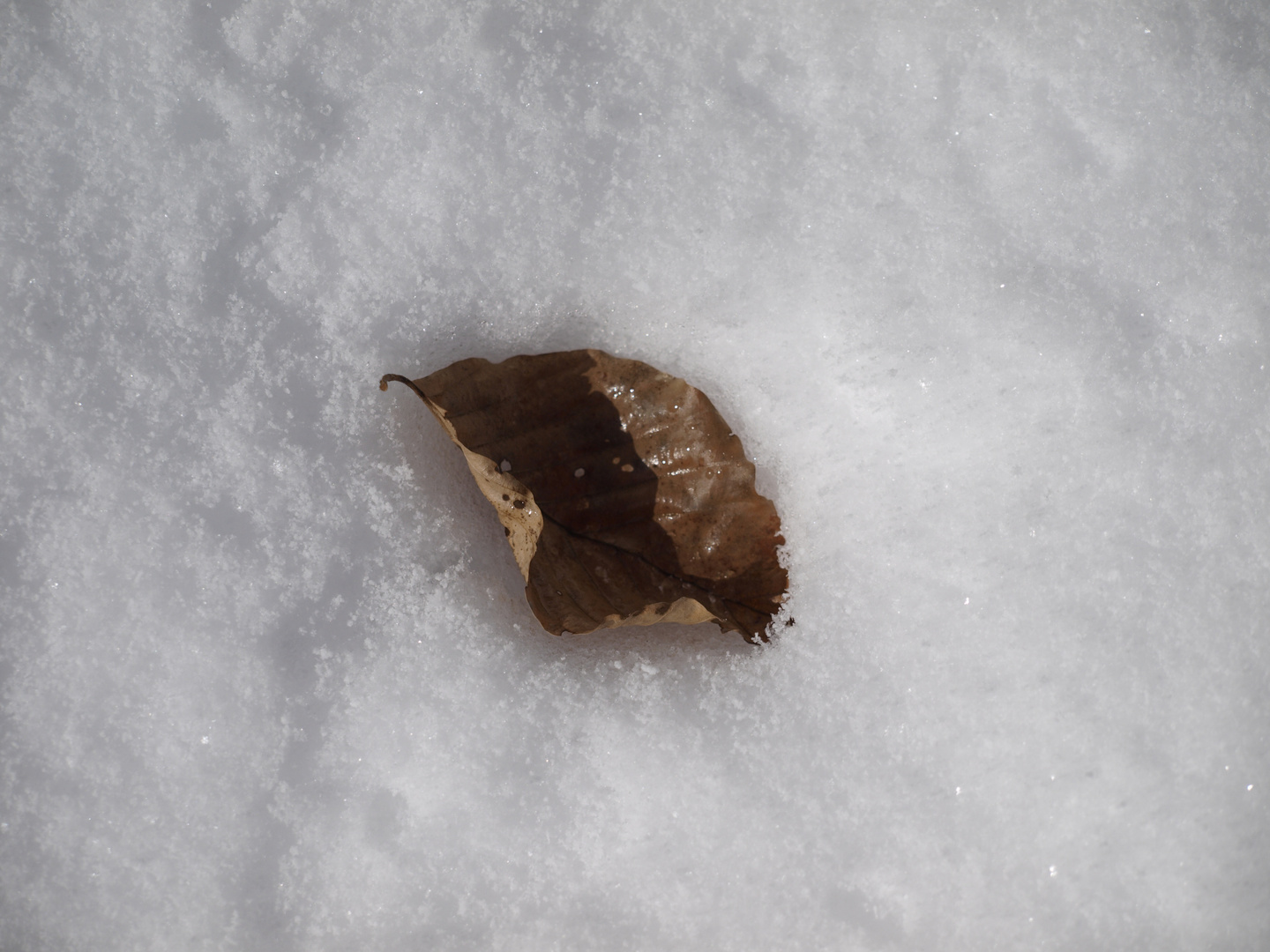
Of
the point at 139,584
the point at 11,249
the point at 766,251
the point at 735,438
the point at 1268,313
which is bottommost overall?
the point at 139,584

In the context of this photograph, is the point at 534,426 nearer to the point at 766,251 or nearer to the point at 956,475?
the point at 766,251

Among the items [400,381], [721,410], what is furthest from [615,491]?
[400,381]

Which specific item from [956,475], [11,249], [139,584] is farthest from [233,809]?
[956,475]

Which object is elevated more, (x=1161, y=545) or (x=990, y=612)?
(x=1161, y=545)

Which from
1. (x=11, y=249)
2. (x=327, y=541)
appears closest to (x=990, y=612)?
(x=327, y=541)
